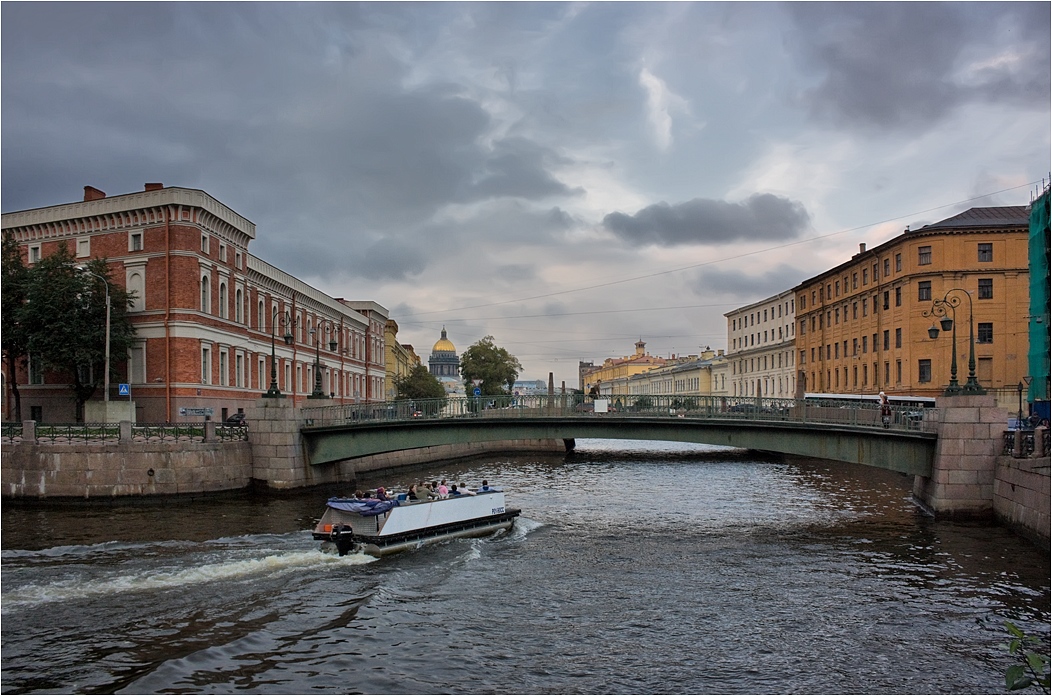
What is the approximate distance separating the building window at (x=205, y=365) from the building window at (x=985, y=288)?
167 feet

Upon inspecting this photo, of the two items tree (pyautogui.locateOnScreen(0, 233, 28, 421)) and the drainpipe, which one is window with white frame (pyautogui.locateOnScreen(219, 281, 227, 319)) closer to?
A: the drainpipe

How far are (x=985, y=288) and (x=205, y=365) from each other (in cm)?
5144

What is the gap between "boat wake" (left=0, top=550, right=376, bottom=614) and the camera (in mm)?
18312

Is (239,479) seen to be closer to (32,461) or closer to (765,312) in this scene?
(32,461)

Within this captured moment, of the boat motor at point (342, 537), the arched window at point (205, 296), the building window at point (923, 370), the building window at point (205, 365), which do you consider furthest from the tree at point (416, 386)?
the boat motor at point (342, 537)

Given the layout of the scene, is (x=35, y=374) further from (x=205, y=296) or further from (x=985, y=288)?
(x=985, y=288)

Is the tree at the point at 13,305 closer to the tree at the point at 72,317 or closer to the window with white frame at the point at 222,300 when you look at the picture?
the tree at the point at 72,317

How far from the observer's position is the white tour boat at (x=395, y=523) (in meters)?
24.0

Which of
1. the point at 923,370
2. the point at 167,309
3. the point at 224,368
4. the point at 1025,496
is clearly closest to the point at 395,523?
the point at 1025,496

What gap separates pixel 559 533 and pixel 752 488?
1744 centimetres

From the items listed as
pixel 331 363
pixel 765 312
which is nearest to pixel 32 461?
pixel 331 363

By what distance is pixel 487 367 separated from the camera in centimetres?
10375

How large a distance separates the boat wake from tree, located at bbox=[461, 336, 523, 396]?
3138 inches

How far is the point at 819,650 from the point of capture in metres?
15.7
